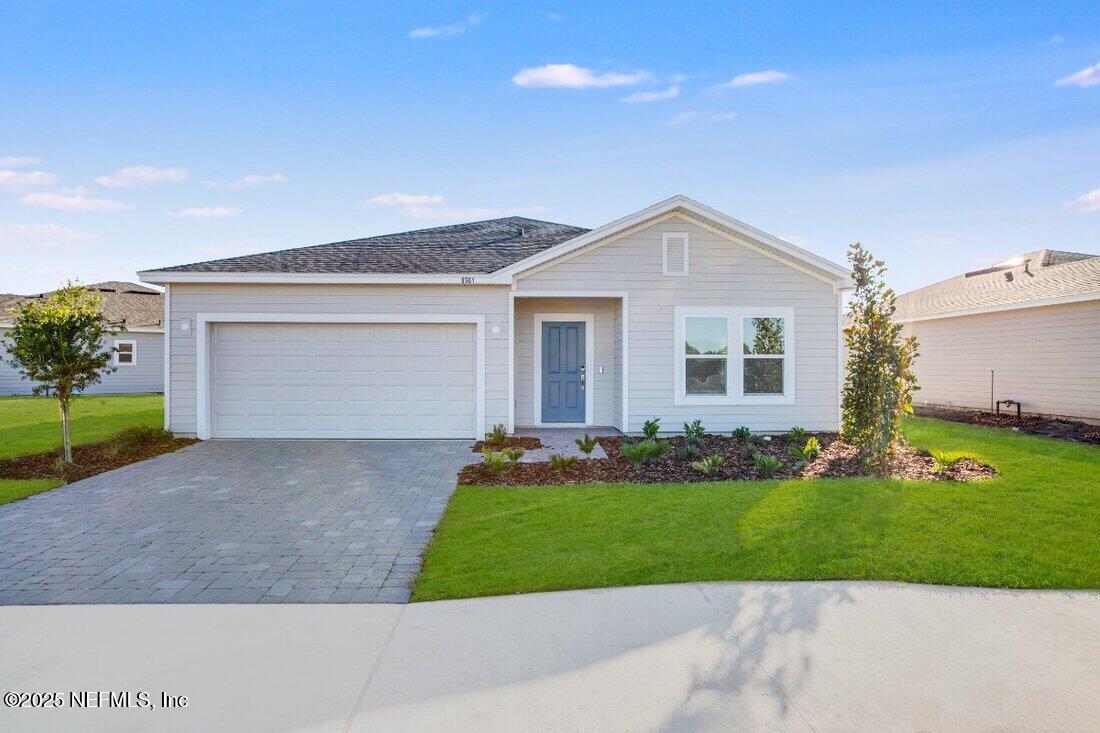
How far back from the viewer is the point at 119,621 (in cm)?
380

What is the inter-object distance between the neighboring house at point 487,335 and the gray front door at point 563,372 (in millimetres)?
1252

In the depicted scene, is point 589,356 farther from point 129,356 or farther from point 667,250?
point 129,356

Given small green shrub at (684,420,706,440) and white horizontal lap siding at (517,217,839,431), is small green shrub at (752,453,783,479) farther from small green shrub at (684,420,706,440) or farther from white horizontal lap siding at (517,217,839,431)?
white horizontal lap siding at (517,217,839,431)

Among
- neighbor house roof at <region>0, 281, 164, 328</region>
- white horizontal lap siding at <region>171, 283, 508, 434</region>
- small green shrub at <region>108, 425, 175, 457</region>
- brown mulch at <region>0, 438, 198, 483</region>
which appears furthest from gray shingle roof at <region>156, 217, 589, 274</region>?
neighbor house roof at <region>0, 281, 164, 328</region>

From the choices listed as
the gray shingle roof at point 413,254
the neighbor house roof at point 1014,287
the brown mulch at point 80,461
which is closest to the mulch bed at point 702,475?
the gray shingle roof at point 413,254

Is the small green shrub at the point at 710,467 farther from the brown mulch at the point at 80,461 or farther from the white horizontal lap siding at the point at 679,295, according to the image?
the brown mulch at the point at 80,461

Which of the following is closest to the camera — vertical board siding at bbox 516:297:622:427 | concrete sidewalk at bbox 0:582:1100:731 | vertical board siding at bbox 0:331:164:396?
concrete sidewalk at bbox 0:582:1100:731

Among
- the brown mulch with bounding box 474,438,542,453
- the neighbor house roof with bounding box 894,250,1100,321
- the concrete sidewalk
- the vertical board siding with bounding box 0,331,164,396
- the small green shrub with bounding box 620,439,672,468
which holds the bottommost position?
the concrete sidewalk

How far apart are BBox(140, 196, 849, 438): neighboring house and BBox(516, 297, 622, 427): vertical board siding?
993 mm

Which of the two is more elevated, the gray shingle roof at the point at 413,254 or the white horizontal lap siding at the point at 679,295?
the gray shingle roof at the point at 413,254

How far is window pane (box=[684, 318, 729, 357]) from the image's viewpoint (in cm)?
1188

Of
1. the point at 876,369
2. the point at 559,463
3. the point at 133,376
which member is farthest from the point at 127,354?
the point at 876,369

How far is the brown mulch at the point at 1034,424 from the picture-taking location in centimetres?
1185

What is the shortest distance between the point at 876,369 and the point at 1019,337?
10.1 meters
